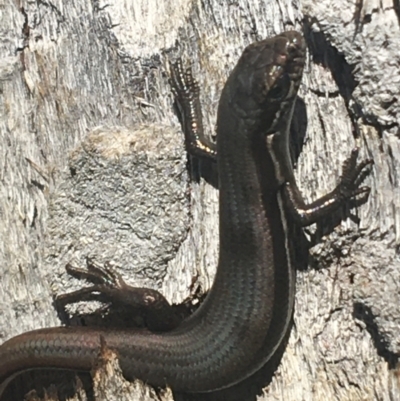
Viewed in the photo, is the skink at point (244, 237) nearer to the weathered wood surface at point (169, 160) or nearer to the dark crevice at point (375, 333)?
the weathered wood surface at point (169, 160)

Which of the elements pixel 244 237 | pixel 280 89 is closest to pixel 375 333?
pixel 244 237

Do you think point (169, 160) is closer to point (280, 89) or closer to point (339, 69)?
point (280, 89)

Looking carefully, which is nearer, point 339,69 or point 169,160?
point 339,69

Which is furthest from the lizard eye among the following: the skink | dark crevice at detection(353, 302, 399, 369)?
dark crevice at detection(353, 302, 399, 369)

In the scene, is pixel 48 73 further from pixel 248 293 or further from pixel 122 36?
pixel 248 293

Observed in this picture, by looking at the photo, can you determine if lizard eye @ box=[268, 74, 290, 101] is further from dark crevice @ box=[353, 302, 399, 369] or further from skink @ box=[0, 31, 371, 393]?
dark crevice @ box=[353, 302, 399, 369]
